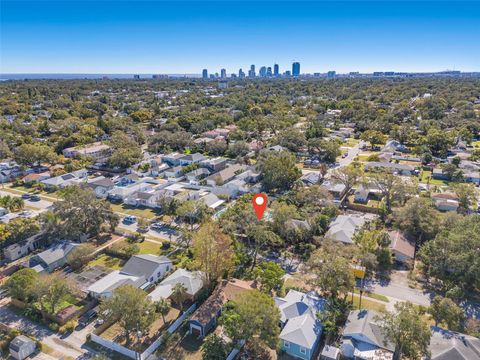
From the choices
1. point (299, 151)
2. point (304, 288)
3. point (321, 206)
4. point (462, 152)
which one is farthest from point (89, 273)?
point (462, 152)

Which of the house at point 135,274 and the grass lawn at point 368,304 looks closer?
the grass lawn at point 368,304

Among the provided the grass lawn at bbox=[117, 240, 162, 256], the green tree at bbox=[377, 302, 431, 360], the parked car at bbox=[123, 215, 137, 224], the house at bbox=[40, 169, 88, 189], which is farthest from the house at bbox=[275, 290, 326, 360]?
the house at bbox=[40, 169, 88, 189]

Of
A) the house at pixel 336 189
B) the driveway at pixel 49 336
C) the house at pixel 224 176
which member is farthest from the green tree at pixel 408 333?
the house at pixel 224 176

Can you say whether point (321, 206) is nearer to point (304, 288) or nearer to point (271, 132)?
point (304, 288)

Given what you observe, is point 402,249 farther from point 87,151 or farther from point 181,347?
point 87,151

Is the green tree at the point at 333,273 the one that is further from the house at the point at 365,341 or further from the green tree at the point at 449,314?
the green tree at the point at 449,314

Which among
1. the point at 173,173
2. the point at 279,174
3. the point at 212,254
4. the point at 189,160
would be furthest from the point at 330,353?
the point at 189,160
